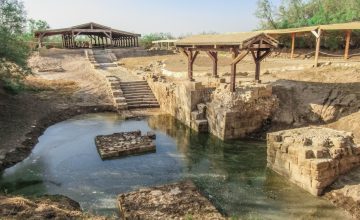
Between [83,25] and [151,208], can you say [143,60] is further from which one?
[151,208]

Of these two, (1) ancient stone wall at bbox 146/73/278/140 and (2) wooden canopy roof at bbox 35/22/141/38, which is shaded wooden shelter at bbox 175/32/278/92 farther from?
(2) wooden canopy roof at bbox 35/22/141/38

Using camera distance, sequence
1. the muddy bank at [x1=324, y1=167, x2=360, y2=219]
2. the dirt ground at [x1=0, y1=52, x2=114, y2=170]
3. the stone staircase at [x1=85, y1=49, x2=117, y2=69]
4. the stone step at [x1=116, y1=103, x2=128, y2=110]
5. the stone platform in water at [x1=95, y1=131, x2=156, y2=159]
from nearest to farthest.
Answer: the muddy bank at [x1=324, y1=167, x2=360, y2=219] → the stone platform in water at [x1=95, y1=131, x2=156, y2=159] → the dirt ground at [x1=0, y1=52, x2=114, y2=170] → the stone step at [x1=116, y1=103, x2=128, y2=110] → the stone staircase at [x1=85, y1=49, x2=117, y2=69]

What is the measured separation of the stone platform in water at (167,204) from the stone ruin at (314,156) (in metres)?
3.14

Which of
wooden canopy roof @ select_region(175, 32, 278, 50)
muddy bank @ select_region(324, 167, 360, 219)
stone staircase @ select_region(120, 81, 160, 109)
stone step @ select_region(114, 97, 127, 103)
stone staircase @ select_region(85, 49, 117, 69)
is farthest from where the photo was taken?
stone staircase @ select_region(85, 49, 117, 69)

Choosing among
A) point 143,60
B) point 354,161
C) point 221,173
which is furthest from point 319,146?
point 143,60

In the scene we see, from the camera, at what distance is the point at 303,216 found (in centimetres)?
807

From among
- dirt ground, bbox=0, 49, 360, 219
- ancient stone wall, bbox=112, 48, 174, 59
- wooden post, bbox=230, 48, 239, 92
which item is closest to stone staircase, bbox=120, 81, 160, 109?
dirt ground, bbox=0, 49, 360, 219

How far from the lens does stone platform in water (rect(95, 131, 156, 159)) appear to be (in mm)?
12399

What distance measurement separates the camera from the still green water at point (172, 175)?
28.4 ft

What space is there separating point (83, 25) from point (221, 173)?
30.8 meters

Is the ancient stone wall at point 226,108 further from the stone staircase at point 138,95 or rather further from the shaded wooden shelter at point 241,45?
the stone staircase at point 138,95

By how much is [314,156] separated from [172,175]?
15.2ft

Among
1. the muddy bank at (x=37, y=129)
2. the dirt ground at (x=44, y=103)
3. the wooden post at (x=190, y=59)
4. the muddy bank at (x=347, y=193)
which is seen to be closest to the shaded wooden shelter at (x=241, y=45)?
the wooden post at (x=190, y=59)

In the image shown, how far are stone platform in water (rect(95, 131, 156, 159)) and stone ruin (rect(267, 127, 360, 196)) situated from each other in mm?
Answer: 5332
